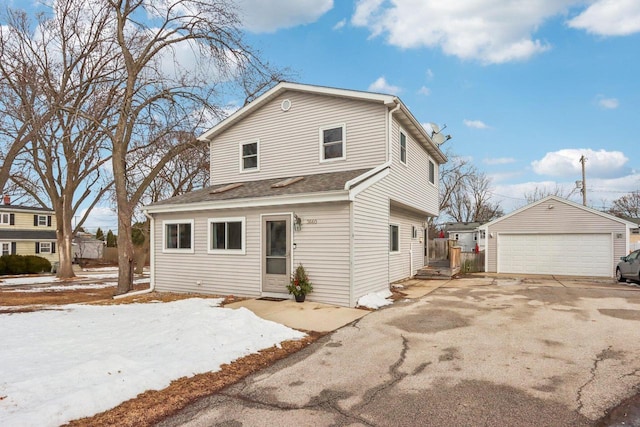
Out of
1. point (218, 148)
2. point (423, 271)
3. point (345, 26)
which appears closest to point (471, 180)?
point (423, 271)

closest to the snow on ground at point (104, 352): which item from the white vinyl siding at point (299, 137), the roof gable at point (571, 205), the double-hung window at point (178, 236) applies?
the double-hung window at point (178, 236)

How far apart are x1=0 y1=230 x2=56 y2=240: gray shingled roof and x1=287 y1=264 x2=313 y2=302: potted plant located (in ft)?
108

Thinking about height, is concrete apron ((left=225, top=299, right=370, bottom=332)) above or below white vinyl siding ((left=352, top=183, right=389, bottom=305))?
below

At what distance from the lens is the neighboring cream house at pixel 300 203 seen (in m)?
9.33

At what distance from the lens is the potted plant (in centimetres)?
927

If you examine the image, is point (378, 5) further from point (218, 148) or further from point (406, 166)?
point (218, 148)

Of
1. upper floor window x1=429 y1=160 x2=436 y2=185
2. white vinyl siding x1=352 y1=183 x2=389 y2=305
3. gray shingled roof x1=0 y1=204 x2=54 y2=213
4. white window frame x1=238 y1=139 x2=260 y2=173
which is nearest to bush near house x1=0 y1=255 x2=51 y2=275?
gray shingled roof x1=0 y1=204 x2=54 y2=213

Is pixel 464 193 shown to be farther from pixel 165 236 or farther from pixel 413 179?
pixel 165 236

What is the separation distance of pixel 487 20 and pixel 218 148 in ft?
32.2

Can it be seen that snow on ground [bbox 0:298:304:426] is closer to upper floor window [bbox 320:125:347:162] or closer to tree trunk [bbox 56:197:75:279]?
upper floor window [bbox 320:125:347:162]

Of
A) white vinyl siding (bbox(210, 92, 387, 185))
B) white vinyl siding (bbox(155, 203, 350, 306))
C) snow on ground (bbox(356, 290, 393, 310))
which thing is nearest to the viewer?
snow on ground (bbox(356, 290, 393, 310))

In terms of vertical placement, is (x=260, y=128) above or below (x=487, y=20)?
below

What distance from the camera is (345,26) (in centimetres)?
1423

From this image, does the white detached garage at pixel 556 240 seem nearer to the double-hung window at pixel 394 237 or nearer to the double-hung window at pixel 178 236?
the double-hung window at pixel 394 237
